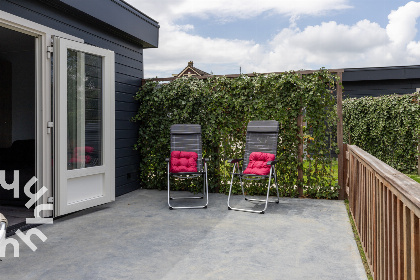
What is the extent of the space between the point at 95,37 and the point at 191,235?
327 centimetres

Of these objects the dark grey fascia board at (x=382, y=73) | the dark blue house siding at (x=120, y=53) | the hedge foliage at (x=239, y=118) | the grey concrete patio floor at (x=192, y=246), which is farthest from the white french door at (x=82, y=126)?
the dark grey fascia board at (x=382, y=73)

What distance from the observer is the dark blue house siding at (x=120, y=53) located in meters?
4.48

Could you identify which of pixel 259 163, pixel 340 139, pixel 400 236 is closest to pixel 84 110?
pixel 259 163

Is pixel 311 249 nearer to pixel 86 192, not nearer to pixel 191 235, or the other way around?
pixel 191 235

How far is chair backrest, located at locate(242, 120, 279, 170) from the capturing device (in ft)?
16.8

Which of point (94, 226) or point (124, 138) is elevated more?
point (124, 138)

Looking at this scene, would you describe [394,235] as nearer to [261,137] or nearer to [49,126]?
[261,137]

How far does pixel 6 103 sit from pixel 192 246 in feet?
15.7

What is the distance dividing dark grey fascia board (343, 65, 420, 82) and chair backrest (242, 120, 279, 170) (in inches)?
276

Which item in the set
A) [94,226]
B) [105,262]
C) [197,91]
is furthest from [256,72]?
[105,262]

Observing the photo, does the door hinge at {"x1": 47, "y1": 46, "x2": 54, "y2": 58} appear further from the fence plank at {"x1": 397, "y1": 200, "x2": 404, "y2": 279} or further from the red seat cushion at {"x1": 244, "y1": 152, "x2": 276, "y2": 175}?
the fence plank at {"x1": 397, "y1": 200, "x2": 404, "y2": 279}

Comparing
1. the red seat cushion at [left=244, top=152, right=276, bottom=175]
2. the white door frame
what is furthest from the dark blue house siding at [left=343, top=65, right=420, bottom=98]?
the white door frame

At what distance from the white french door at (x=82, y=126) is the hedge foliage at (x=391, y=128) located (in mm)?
5623

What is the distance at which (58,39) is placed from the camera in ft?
13.4
